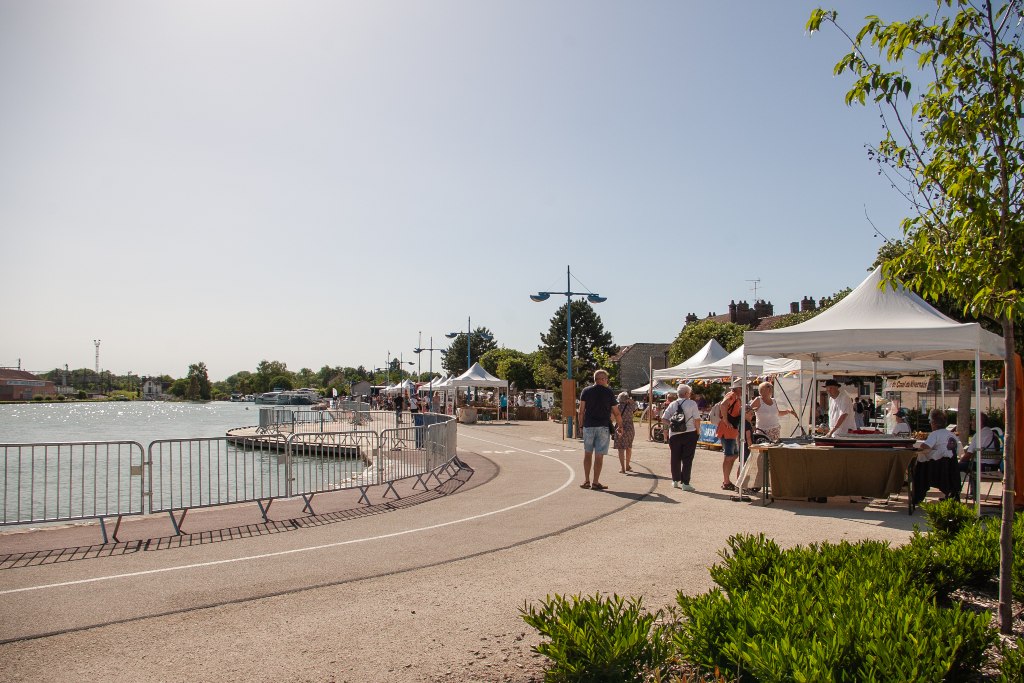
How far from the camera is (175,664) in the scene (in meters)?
4.62

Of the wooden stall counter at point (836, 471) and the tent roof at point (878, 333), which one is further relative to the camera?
the wooden stall counter at point (836, 471)

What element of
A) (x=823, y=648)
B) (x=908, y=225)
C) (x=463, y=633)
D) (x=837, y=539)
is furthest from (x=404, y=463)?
(x=823, y=648)

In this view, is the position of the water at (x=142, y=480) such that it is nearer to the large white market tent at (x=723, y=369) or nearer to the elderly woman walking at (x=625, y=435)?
the elderly woman walking at (x=625, y=435)

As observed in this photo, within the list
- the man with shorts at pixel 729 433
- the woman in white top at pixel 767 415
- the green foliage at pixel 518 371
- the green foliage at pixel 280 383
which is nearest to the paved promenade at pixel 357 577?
the man with shorts at pixel 729 433

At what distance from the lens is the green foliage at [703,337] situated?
2557 inches

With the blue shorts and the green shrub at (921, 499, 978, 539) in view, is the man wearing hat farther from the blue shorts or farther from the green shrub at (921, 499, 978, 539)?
the green shrub at (921, 499, 978, 539)

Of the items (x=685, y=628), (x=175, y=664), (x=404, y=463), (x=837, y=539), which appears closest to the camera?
(x=685, y=628)

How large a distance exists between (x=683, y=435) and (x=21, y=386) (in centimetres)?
19342

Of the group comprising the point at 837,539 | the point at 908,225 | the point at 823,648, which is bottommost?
the point at 837,539

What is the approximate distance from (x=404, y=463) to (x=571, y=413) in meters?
12.5

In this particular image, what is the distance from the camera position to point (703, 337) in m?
67.1

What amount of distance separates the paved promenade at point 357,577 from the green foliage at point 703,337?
55026mm

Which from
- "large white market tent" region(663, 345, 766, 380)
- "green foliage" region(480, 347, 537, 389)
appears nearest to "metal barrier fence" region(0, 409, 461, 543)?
"large white market tent" region(663, 345, 766, 380)

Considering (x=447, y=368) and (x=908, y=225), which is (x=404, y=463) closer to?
(x=908, y=225)
